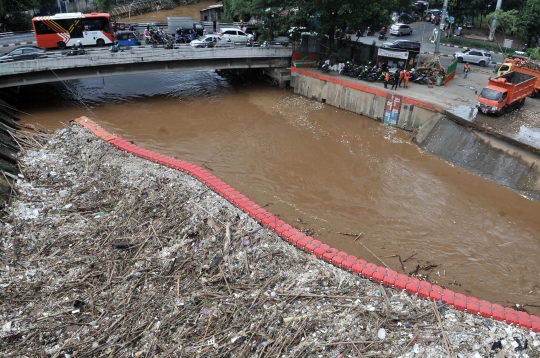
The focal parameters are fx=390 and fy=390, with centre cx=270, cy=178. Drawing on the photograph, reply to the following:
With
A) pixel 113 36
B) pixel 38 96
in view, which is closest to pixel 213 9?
pixel 113 36

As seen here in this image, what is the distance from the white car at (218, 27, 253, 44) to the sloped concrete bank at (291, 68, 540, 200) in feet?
17.1

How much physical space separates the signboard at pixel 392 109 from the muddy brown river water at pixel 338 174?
0.71 metres

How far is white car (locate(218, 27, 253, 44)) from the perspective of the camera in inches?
1110

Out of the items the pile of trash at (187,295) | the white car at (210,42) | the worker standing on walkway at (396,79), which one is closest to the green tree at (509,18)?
the worker standing on walkway at (396,79)

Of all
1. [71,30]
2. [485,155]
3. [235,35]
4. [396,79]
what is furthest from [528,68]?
[71,30]

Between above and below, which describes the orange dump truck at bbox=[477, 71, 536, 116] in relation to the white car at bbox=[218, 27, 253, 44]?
below

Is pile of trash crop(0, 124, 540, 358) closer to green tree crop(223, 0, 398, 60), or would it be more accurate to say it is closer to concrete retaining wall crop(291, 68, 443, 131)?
concrete retaining wall crop(291, 68, 443, 131)

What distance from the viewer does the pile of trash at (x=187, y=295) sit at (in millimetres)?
7422

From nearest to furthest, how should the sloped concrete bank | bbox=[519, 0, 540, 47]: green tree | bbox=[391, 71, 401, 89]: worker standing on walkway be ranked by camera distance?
1. the sloped concrete bank
2. bbox=[391, 71, 401, 89]: worker standing on walkway
3. bbox=[519, 0, 540, 47]: green tree

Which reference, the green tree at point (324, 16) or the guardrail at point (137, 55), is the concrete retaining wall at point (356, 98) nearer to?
the green tree at point (324, 16)

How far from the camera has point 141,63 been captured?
77.5ft

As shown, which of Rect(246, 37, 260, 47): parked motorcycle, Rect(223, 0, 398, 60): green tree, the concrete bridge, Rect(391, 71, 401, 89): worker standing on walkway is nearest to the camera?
the concrete bridge

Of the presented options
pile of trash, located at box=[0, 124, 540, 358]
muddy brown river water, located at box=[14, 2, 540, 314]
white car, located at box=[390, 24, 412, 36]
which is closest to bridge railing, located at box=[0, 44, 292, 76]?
muddy brown river water, located at box=[14, 2, 540, 314]

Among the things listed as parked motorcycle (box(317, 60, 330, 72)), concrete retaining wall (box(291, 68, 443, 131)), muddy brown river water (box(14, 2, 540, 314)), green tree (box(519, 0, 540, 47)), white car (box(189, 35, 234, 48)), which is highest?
green tree (box(519, 0, 540, 47))
